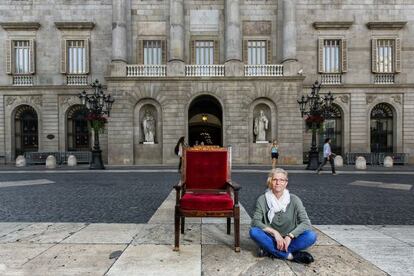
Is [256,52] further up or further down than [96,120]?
further up

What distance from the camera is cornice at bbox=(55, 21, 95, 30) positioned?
2411 centimetres

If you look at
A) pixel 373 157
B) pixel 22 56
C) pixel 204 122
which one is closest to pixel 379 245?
pixel 373 157

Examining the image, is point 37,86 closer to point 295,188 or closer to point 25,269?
point 295,188

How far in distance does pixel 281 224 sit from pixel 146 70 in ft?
66.8

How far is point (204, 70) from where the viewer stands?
22.4 m

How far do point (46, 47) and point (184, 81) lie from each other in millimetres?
12417

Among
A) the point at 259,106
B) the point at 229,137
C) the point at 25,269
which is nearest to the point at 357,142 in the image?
the point at 259,106

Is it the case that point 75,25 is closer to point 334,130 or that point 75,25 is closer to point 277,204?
point 334,130

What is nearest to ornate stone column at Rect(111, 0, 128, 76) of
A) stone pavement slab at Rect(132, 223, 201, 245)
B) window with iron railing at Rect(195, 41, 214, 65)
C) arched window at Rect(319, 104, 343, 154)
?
window with iron railing at Rect(195, 41, 214, 65)

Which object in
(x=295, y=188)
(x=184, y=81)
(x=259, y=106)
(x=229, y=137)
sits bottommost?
(x=295, y=188)

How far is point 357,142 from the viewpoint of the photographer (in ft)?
80.7

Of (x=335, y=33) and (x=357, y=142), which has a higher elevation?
(x=335, y=33)

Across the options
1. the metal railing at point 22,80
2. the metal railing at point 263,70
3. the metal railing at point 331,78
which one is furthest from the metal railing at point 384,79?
the metal railing at point 22,80

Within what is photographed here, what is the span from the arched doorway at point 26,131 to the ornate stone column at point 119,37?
925 cm
